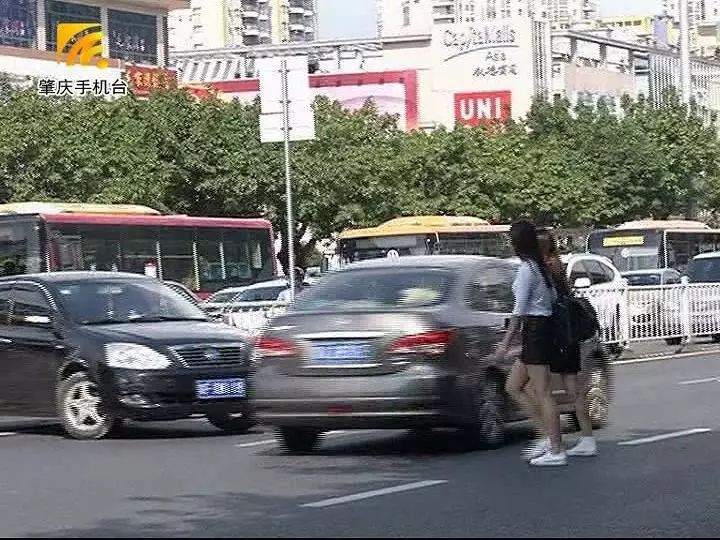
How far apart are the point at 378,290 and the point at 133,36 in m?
88.6

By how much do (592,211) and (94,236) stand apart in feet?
130

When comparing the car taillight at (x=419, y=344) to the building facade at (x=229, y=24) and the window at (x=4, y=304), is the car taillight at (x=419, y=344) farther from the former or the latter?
the building facade at (x=229, y=24)

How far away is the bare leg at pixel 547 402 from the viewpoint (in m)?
13.4

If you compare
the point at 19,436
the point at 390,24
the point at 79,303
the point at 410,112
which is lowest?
the point at 19,436

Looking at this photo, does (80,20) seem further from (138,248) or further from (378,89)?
(138,248)

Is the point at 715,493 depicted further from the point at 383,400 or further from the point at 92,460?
the point at 92,460

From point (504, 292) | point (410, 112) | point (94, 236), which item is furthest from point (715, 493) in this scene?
point (410, 112)

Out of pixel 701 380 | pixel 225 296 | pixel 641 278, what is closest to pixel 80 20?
pixel 641 278

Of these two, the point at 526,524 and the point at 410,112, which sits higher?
the point at 410,112

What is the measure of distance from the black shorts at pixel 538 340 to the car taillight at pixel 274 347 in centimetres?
189

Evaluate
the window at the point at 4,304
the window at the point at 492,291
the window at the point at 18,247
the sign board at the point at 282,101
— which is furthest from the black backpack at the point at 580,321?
the window at the point at 18,247

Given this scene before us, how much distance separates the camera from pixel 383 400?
14.1 metres

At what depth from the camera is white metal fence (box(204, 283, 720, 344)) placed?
29.2 meters

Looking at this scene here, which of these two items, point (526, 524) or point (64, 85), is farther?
point (64, 85)
